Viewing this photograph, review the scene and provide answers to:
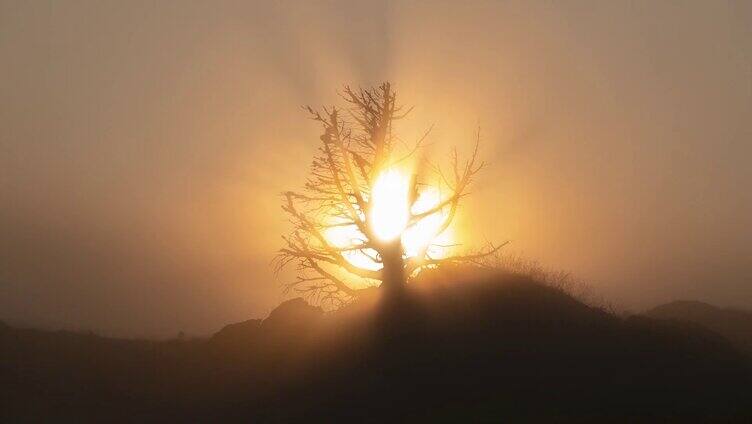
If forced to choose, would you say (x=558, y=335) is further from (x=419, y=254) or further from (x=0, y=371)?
(x=0, y=371)

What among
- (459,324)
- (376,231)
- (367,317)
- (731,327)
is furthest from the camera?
(731,327)

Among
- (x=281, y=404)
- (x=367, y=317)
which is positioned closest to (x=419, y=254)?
(x=367, y=317)

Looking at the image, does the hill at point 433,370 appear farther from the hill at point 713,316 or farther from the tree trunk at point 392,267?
the hill at point 713,316

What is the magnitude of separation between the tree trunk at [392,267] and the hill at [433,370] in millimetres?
741

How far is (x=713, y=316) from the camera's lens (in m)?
39.9

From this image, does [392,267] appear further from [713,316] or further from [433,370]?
[713,316]

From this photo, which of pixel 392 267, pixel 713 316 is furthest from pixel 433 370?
pixel 713 316

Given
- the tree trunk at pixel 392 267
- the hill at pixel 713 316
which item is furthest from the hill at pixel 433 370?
the hill at pixel 713 316

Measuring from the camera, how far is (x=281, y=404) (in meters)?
18.3

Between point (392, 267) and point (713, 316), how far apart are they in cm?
2849

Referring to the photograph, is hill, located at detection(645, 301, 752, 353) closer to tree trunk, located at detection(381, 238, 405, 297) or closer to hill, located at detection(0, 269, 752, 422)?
hill, located at detection(0, 269, 752, 422)

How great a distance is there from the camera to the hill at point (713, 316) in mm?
34812

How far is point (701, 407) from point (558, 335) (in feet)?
14.8

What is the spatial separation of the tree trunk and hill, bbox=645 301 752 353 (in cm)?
1950
